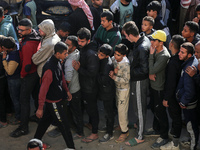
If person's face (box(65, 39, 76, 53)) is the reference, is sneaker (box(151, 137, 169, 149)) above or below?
below

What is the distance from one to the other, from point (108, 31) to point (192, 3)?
105 inches

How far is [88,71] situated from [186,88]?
156cm

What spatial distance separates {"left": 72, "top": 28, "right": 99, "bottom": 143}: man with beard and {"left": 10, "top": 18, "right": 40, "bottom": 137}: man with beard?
79cm

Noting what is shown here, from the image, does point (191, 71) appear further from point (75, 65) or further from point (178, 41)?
point (75, 65)

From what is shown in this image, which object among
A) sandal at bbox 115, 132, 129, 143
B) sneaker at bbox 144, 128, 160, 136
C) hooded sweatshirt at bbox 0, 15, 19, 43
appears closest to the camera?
sandal at bbox 115, 132, 129, 143

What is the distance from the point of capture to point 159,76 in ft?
14.5

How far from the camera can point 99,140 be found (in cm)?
488

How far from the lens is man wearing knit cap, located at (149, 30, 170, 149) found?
4.27m

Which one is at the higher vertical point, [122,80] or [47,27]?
[47,27]

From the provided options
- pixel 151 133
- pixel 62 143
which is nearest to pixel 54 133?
pixel 62 143

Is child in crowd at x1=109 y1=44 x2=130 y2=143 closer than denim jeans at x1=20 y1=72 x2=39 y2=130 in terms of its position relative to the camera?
Yes

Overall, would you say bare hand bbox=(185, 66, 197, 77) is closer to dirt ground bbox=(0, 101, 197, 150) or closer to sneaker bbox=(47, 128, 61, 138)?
dirt ground bbox=(0, 101, 197, 150)

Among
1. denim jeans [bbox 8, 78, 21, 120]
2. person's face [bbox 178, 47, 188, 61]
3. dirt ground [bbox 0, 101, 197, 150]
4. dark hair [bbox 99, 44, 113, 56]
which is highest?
person's face [bbox 178, 47, 188, 61]

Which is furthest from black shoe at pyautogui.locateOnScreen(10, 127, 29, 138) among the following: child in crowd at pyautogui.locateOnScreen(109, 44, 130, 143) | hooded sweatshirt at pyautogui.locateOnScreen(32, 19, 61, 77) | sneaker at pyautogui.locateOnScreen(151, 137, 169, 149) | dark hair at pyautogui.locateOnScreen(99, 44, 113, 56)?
sneaker at pyautogui.locateOnScreen(151, 137, 169, 149)
